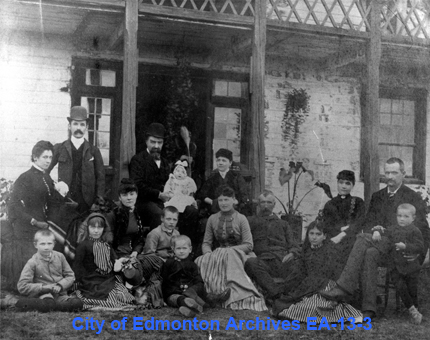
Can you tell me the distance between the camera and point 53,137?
1038 cm

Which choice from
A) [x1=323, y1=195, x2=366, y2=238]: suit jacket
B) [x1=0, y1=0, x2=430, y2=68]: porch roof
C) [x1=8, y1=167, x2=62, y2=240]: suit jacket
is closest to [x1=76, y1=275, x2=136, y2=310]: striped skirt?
[x1=8, y1=167, x2=62, y2=240]: suit jacket

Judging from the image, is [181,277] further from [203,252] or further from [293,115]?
[293,115]

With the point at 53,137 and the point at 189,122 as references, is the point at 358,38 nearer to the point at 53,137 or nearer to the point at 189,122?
the point at 189,122

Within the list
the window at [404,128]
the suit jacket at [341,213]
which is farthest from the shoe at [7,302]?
the window at [404,128]

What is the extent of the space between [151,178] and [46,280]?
2233 mm

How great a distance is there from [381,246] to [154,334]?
266cm

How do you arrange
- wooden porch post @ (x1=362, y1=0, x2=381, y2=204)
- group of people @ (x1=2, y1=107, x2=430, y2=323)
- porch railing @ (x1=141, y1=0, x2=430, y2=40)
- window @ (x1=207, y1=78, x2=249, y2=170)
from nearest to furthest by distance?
group of people @ (x1=2, y1=107, x2=430, y2=323)
porch railing @ (x1=141, y1=0, x2=430, y2=40)
wooden porch post @ (x1=362, y1=0, x2=381, y2=204)
window @ (x1=207, y1=78, x2=249, y2=170)

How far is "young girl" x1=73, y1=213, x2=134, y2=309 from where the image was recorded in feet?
20.7

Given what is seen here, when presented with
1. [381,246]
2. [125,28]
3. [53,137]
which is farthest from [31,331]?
[53,137]

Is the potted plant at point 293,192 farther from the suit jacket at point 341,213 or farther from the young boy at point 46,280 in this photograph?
the young boy at point 46,280

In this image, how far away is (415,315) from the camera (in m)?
6.48

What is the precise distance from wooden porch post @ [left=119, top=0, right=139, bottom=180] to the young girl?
5.58ft

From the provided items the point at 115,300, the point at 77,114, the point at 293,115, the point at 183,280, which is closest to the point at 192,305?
the point at 183,280

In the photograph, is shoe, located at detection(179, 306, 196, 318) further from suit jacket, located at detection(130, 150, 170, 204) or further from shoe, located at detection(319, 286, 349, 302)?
suit jacket, located at detection(130, 150, 170, 204)
